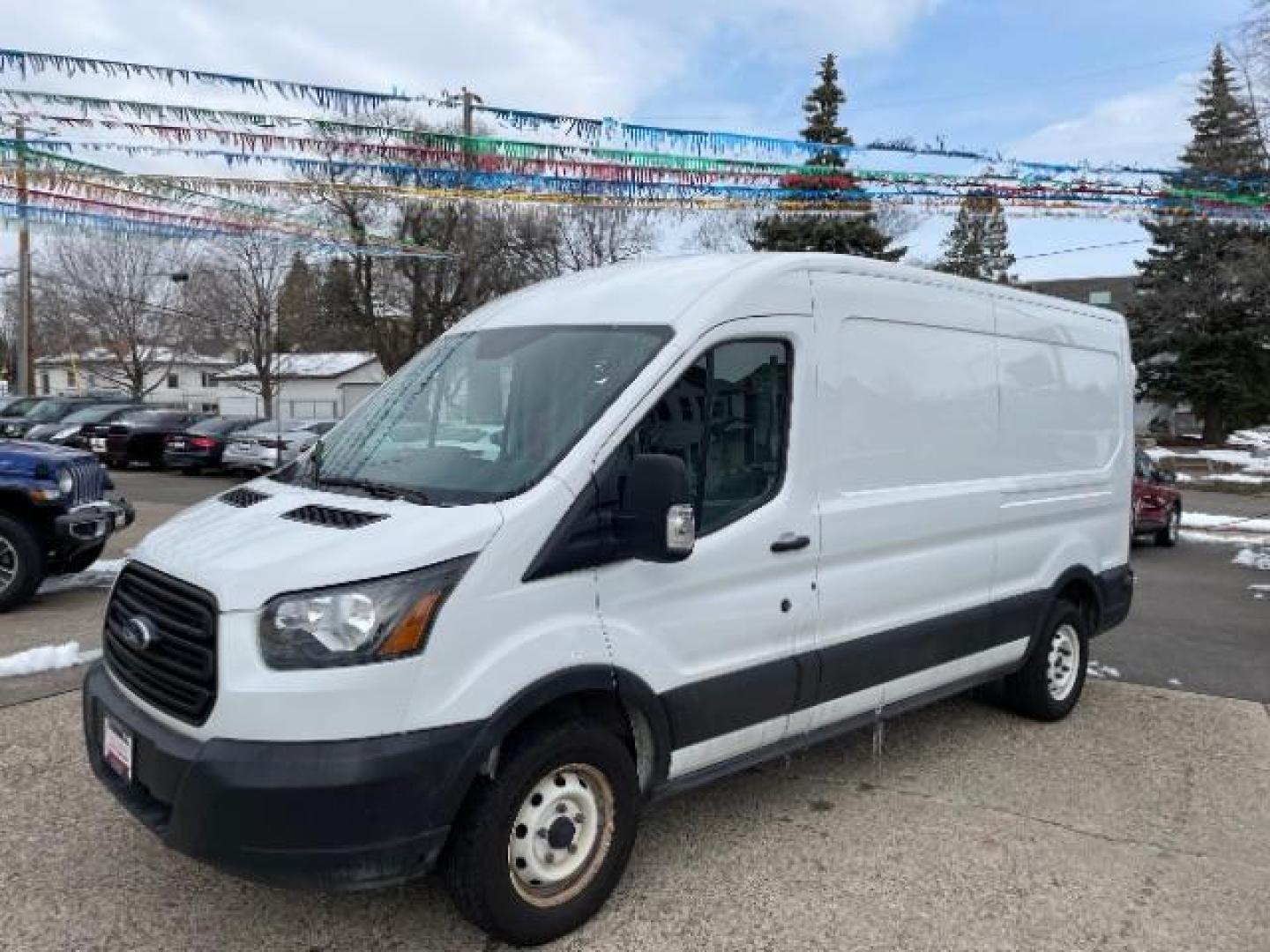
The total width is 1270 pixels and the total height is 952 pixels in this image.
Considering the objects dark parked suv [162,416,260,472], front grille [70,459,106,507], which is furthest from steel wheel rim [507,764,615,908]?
dark parked suv [162,416,260,472]

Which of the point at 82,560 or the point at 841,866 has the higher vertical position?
the point at 82,560

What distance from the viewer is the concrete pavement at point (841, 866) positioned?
3.24 meters

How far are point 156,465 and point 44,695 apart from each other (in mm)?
20176

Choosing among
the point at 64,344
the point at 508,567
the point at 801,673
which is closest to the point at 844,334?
the point at 801,673

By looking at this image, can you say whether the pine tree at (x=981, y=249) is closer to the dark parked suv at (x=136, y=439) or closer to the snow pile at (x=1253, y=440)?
the snow pile at (x=1253, y=440)

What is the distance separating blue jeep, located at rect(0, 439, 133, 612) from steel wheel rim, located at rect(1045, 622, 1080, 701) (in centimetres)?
708

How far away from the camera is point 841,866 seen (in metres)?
3.72

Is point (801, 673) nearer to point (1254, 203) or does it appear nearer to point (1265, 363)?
point (1254, 203)

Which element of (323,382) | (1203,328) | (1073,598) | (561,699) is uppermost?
(1203,328)

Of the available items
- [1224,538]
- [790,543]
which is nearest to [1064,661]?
[790,543]

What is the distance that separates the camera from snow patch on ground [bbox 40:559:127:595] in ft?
28.3

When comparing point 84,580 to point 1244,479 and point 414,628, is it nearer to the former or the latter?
point 414,628

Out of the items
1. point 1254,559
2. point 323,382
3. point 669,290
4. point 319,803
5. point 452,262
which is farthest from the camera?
point 323,382

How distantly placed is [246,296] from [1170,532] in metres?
36.4
